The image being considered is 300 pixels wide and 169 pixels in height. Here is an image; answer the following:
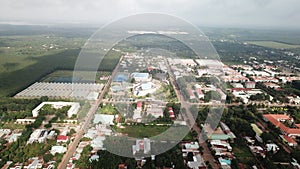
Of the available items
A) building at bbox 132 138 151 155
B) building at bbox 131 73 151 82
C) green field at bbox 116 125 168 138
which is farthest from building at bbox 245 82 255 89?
building at bbox 132 138 151 155

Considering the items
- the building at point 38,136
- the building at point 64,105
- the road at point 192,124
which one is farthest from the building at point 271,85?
the building at point 38,136

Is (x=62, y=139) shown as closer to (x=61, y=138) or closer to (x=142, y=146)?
(x=61, y=138)

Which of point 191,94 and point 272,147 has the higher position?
point 191,94

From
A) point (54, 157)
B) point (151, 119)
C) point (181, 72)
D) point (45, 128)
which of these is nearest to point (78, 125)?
point (45, 128)

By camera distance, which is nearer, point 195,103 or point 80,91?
point 195,103

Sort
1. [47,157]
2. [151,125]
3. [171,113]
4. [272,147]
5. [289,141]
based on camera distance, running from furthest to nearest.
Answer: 1. [171,113]
2. [151,125]
3. [289,141]
4. [272,147]
5. [47,157]

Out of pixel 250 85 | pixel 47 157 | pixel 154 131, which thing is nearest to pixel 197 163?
pixel 154 131

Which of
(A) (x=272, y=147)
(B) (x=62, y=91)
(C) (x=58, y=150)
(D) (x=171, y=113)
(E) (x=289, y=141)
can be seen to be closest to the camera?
(C) (x=58, y=150)

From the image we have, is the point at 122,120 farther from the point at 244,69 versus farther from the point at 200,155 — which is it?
the point at 244,69

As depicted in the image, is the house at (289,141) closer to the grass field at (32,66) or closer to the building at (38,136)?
the building at (38,136)

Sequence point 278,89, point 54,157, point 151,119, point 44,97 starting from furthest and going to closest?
point 278,89 < point 44,97 < point 151,119 < point 54,157

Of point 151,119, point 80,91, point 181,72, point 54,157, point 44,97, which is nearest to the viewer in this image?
point 54,157
